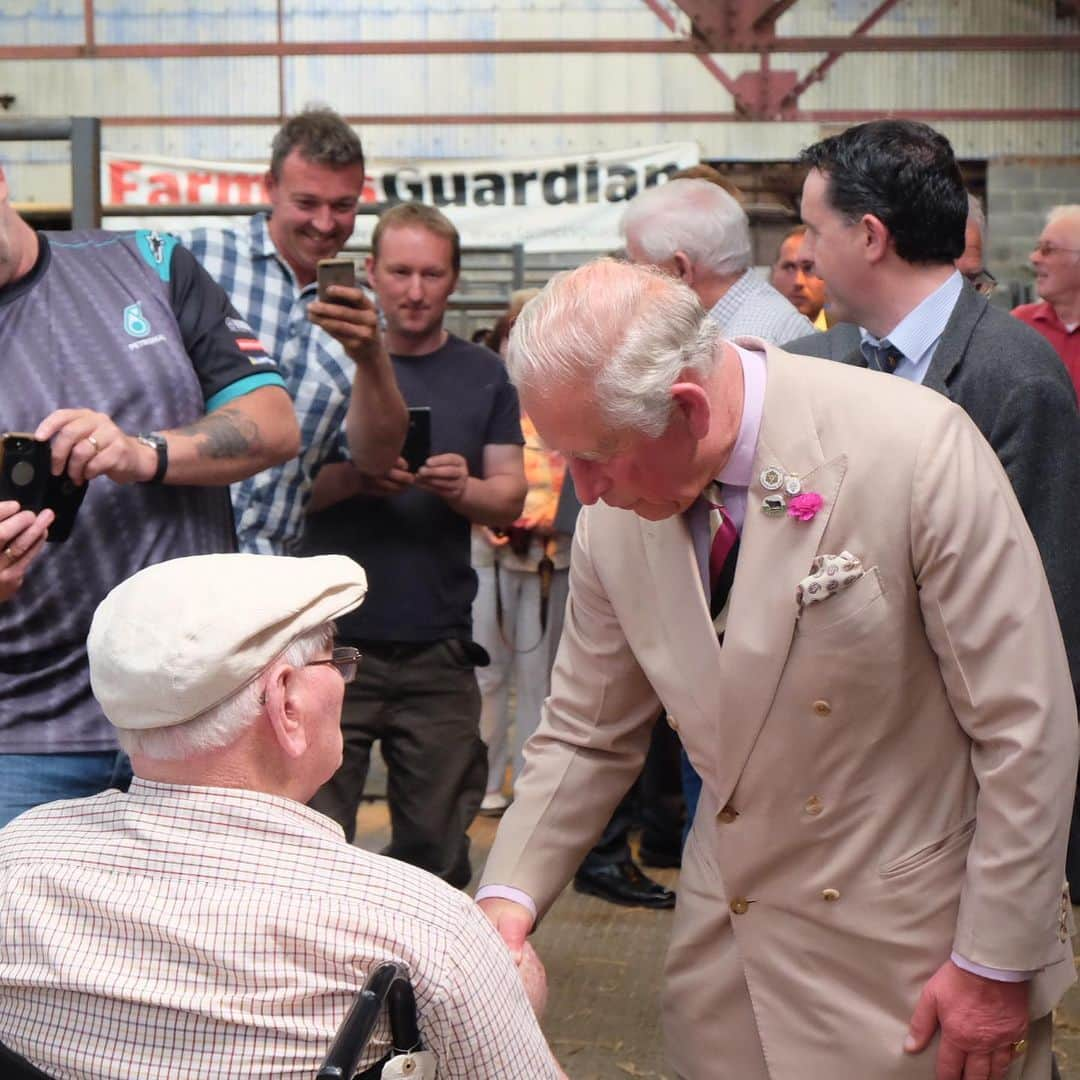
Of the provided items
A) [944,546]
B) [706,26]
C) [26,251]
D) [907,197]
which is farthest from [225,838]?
[706,26]

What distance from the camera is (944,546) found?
2143 mm

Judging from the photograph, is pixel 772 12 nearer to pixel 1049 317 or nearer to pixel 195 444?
pixel 1049 317

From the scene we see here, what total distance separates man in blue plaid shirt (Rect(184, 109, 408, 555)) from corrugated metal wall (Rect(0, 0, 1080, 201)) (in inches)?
475

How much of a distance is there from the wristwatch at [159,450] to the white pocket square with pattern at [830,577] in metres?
1.15

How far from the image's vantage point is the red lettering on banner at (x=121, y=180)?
12680mm

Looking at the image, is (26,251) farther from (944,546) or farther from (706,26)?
(706,26)

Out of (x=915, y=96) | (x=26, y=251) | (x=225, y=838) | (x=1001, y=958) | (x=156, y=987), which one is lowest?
(x=1001, y=958)

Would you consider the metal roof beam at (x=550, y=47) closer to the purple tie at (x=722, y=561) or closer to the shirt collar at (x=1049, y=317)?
the shirt collar at (x=1049, y=317)

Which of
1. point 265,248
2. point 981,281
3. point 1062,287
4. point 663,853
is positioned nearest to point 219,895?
point 265,248

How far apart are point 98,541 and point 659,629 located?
3.45 ft

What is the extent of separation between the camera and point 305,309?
13.1 ft

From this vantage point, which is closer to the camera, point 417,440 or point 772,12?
point 417,440

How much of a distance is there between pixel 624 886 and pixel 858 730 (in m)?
3.23

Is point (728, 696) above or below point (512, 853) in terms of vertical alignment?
above
